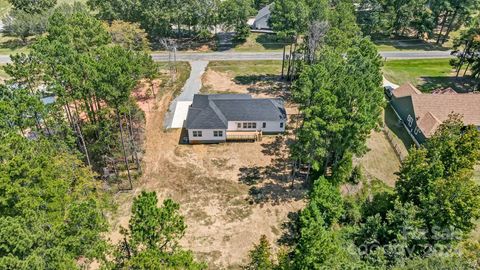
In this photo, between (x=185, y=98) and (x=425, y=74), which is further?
(x=425, y=74)

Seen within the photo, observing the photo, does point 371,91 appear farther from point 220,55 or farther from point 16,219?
point 220,55

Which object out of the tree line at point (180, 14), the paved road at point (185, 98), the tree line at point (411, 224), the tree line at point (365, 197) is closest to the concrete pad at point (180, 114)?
the paved road at point (185, 98)

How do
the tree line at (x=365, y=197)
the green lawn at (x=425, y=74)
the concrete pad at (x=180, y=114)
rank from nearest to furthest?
the tree line at (x=365, y=197) → the concrete pad at (x=180, y=114) → the green lawn at (x=425, y=74)

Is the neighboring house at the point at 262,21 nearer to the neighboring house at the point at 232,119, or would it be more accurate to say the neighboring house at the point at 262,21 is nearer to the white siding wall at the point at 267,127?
the neighboring house at the point at 232,119

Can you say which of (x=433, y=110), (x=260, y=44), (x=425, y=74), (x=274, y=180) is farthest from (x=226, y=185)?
(x=425, y=74)

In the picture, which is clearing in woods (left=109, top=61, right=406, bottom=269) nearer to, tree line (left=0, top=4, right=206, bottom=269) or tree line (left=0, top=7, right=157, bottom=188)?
tree line (left=0, top=4, right=206, bottom=269)

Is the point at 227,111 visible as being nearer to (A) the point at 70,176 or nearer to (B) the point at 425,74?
(A) the point at 70,176

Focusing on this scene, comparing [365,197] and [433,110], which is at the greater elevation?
[433,110]
